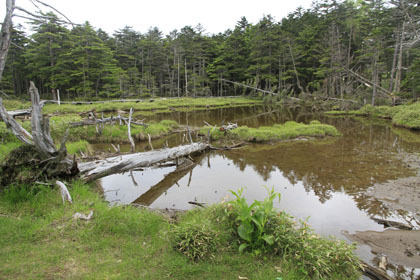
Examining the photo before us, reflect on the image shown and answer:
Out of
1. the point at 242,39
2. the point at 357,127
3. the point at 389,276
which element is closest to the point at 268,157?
the point at 389,276

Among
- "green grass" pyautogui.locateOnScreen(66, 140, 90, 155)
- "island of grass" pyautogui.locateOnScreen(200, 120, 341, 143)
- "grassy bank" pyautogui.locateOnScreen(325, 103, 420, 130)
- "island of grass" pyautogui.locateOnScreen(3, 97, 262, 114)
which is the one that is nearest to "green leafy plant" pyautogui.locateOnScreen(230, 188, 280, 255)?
"green grass" pyautogui.locateOnScreen(66, 140, 90, 155)

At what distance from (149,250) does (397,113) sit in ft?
79.2

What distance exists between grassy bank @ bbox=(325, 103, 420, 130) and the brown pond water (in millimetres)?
6237

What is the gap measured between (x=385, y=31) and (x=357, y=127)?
19.6 m

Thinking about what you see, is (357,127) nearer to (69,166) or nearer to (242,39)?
(69,166)

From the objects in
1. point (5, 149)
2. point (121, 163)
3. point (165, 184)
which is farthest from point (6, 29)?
point (165, 184)

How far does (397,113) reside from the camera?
21141mm

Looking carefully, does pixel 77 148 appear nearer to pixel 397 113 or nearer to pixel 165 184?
pixel 165 184

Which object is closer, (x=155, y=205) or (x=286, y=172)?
(x=155, y=205)

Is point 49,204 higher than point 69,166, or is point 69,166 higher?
point 69,166

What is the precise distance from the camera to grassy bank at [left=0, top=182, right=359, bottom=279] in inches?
131

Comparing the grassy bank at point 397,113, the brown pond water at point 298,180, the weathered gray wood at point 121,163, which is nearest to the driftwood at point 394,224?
the brown pond water at point 298,180

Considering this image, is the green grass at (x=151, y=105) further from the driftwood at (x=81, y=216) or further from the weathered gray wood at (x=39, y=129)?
the driftwood at (x=81, y=216)

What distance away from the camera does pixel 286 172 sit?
373 inches
